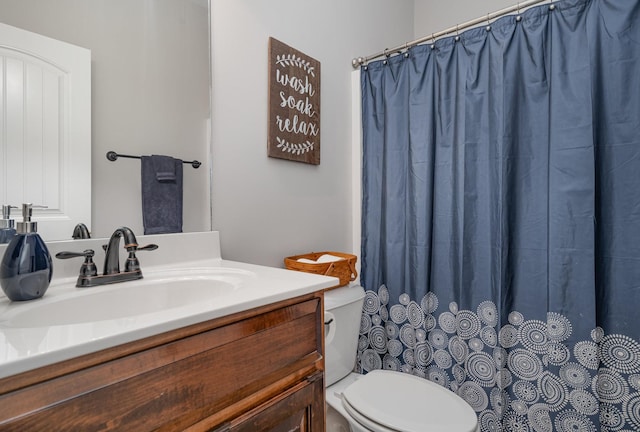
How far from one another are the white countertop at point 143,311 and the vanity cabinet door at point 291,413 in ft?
0.72

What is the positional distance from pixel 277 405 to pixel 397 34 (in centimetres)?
224

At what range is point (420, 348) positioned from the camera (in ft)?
5.03

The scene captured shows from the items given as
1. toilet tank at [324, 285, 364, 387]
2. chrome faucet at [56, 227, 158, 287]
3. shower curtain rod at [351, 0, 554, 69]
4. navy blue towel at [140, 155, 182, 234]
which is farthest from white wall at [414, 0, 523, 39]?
chrome faucet at [56, 227, 158, 287]

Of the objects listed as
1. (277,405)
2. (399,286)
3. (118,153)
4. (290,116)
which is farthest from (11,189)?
(399,286)

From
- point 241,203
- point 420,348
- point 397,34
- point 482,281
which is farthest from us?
point 397,34

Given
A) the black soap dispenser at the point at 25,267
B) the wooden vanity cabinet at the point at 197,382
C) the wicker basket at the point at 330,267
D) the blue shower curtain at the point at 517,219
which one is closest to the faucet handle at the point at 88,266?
the black soap dispenser at the point at 25,267

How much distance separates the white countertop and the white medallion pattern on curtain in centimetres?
86

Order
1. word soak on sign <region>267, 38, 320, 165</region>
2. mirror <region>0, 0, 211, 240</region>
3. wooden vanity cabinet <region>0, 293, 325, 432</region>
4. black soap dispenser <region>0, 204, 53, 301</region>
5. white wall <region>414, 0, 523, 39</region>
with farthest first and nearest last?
white wall <region>414, 0, 523, 39</region>
word soak on sign <region>267, 38, 320, 165</region>
mirror <region>0, 0, 211, 240</region>
black soap dispenser <region>0, 204, 53, 301</region>
wooden vanity cabinet <region>0, 293, 325, 432</region>

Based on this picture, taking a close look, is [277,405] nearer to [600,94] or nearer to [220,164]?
[220,164]

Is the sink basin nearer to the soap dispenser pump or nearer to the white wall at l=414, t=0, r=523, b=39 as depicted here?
the soap dispenser pump

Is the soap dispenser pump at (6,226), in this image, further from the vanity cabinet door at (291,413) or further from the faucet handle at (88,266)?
the vanity cabinet door at (291,413)

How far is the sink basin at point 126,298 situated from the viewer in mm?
665

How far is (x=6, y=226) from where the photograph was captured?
0.81m

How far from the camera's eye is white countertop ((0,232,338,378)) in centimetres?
45
